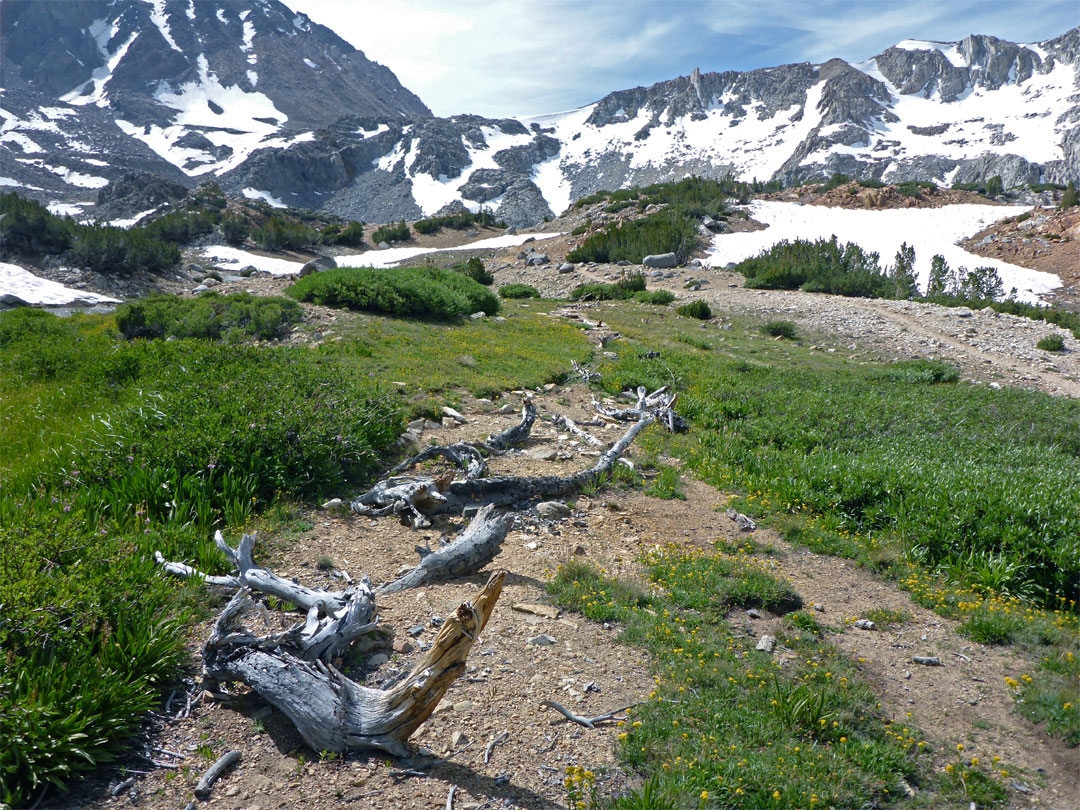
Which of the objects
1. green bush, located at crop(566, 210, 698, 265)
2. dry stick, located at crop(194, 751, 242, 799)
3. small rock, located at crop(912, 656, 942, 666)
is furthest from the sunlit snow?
dry stick, located at crop(194, 751, 242, 799)

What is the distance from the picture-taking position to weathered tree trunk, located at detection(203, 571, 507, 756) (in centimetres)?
328

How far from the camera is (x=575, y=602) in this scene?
5172 millimetres

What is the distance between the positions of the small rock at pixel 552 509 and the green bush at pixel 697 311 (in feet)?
61.9

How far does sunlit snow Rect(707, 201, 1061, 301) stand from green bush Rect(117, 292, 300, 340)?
30.3 meters

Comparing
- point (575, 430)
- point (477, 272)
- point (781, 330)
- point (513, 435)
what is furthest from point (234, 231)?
point (513, 435)

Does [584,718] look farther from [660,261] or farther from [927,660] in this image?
[660,261]

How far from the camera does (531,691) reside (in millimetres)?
4062

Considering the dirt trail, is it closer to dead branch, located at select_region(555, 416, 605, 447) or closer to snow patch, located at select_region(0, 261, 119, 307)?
dead branch, located at select_region(555, 416, 605, 447)

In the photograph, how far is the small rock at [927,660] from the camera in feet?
15.4

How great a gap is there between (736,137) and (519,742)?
18462 cm

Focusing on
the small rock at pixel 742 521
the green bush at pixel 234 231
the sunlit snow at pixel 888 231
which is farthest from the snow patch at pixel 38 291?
the sunlit snow at pixel 888 231

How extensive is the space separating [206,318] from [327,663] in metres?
13.4

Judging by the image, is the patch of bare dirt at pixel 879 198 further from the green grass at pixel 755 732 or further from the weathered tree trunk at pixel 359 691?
the weathered tree trunk at pixel 359 691

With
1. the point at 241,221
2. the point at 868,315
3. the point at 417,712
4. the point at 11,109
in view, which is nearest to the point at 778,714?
the point at 417,712
